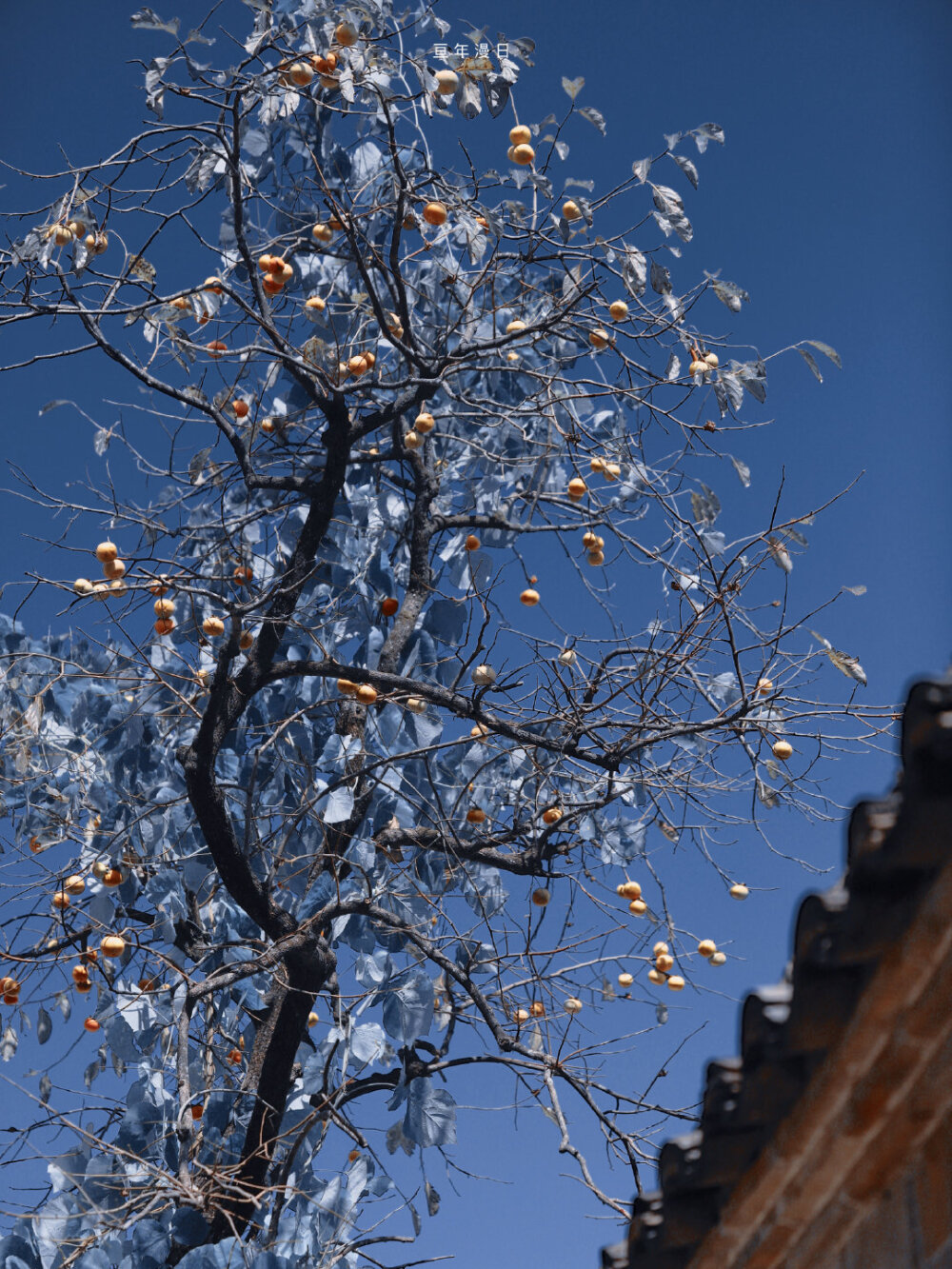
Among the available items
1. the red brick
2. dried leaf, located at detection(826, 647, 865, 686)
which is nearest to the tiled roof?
the red brick

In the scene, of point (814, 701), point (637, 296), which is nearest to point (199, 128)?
point (637, 296)

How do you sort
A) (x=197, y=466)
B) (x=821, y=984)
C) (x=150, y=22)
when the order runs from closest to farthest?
1. (x=821, y=984)
2. (x=150, y=22)
3. (x=197, y=466)

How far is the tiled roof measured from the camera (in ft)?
4.24

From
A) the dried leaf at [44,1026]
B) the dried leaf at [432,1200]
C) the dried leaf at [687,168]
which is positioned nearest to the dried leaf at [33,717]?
the dried leaf at [44,1026]

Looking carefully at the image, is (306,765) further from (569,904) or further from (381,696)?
(569,904)

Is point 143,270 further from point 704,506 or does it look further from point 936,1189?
point 936,1189

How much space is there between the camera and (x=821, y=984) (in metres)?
1.42

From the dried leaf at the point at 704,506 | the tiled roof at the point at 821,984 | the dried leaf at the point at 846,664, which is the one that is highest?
the dried leaf at the point at 704,506

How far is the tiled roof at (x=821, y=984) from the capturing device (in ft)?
4.24

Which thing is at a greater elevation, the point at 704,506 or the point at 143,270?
the point at 143,270

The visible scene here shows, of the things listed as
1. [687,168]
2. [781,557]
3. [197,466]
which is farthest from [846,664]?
[197,466]

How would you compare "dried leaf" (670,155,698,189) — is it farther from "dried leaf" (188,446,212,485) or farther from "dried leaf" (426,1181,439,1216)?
"dried leaf" (426,1181,439,1216)

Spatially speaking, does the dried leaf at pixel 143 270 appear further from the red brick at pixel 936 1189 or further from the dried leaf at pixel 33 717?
the red brick at pixel 936 1189

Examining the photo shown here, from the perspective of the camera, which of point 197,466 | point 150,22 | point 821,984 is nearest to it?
point 821,984
